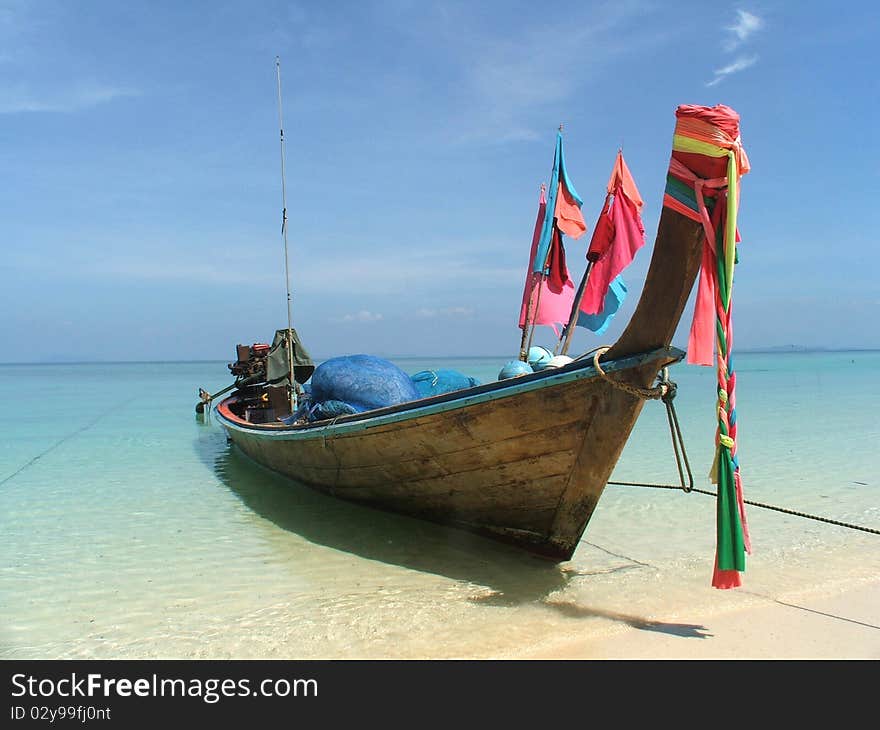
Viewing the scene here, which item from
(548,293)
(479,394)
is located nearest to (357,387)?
(479,394)

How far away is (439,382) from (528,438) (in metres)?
2.28

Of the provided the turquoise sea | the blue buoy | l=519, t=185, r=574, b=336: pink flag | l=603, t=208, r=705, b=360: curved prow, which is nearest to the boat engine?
the turquoise sea

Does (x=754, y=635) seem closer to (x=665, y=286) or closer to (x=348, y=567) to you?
(x=665, y=286)

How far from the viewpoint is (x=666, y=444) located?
12.3 metres

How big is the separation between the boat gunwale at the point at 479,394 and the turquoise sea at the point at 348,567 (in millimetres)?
1201

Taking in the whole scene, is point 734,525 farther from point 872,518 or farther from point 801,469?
point 801,469

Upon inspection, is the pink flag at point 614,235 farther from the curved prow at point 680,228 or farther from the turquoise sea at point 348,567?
the curved prow at point 680,228

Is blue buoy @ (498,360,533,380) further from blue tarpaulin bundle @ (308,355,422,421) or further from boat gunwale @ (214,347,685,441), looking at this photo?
blue tarpaulin bundle @ (308,355,422,421)

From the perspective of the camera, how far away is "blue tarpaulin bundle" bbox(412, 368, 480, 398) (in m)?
6.78

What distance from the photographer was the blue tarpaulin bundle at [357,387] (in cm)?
624

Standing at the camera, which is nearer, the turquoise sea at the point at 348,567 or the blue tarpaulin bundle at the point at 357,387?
the turquoise sea at the point at 348,567

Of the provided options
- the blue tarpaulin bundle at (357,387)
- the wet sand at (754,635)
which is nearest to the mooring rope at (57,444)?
the blue tarpaulin bundle at (357,387)

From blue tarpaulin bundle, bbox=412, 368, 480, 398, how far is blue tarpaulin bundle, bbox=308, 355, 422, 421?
19 centimetres
